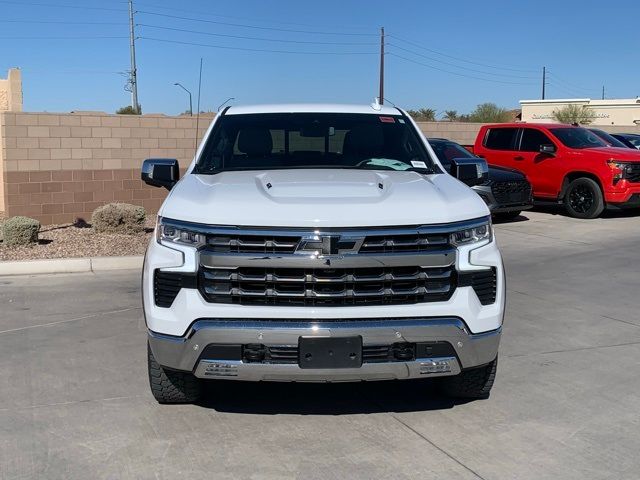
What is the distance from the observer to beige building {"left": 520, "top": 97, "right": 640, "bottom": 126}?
61.0 metres

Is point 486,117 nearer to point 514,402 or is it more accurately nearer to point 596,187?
point 596,187

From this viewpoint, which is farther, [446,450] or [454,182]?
[454,182]

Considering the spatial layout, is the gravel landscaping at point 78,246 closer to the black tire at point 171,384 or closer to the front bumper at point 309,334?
the black tire at point 171,384

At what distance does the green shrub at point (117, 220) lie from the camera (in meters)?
11.2

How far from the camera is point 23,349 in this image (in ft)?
19.6

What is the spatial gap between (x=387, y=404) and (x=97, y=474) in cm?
190

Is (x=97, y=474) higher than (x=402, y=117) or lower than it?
lower

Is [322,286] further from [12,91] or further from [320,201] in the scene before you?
[12,91]

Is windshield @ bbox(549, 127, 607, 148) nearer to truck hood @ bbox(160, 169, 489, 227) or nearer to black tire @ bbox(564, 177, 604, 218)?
black tire @ bbox(564, 177, 604, 218)

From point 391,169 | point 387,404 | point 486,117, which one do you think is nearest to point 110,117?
point 391,169

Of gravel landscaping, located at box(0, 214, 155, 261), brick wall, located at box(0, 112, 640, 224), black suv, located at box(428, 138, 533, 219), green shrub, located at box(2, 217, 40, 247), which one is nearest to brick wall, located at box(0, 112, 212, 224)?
brick wall, located at box(0, 112, 640, 224)

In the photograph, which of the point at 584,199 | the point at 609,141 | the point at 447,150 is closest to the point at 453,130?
the point at 609,141

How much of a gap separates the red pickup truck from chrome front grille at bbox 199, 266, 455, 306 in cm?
1184

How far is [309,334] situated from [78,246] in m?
7.52
